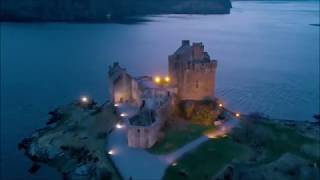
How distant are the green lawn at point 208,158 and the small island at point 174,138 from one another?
0.39 feet

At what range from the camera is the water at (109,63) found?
8394 cm

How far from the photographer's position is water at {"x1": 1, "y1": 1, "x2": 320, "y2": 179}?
83.9m

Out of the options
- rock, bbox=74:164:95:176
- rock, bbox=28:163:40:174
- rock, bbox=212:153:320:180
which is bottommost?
rock, bbox=28:163:40:174

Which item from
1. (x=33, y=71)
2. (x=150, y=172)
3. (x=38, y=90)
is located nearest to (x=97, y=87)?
(x=38, y=90)

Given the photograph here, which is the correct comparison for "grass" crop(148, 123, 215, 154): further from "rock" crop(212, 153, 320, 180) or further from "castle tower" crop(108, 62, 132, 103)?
"castle tower" crop(108, 62, 132, 103)

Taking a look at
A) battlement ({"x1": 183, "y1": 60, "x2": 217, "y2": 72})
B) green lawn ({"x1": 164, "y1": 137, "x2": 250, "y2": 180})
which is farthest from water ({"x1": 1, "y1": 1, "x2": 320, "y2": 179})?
battlement ({"x1": 183, "y1": 60, "x2": 217, "y2": 72})

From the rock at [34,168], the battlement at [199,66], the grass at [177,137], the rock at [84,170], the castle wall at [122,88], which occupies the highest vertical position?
the battlement at [199,66]

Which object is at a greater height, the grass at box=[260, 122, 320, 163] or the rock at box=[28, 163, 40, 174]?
the grass at box=[260, 122, 320, 163]

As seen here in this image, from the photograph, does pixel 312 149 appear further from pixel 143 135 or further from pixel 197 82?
pixel 143 135

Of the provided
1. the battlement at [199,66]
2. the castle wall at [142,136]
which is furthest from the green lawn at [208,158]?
the battlement at [199,66]

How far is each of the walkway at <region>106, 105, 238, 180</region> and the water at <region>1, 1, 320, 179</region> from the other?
9740mm

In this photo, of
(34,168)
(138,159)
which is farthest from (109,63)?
(138,159)

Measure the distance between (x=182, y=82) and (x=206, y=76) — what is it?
13.0 ft

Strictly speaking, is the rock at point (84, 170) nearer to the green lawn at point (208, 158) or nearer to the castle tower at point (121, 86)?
the green lawn at point (208, 158)
